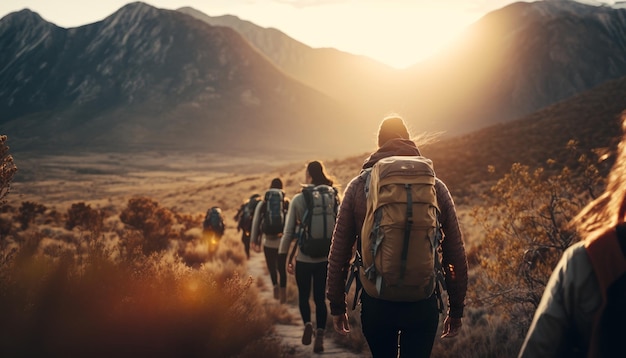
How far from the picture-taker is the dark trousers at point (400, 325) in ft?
8.21

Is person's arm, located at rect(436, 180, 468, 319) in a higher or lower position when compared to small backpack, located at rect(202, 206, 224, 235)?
higher

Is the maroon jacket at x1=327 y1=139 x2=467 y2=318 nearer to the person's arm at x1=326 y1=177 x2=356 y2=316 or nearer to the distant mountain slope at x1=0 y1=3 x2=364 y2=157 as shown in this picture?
the person's arm at x1=326 y1=177 x2=356 y2=316

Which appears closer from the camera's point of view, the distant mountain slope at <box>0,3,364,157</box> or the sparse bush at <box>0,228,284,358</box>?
the sparse bush at <box>0,228,284,358</box>

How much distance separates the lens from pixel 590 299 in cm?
126

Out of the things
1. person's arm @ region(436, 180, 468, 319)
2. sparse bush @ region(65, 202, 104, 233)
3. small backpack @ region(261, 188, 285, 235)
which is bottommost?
sparse bush @ region(65, 202, 104, 233)

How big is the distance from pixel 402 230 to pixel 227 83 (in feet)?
480

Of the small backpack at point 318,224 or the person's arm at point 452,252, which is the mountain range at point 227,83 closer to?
the small backpack at point 318,224

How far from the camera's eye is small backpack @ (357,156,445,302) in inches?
91.7

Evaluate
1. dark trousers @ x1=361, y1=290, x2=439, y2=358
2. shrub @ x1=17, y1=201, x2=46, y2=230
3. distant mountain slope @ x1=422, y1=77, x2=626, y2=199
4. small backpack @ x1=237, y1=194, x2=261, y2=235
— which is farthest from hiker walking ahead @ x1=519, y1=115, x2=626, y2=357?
distant mountain slope @ x1=422, y1=77, x2=626, y2=199

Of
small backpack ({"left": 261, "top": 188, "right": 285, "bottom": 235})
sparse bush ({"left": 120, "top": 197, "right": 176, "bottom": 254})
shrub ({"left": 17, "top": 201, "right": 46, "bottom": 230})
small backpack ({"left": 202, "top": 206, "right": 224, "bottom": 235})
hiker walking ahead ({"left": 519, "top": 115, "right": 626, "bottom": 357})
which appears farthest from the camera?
shrub ({"left": 17, "top": 201, "right": 46, "bottom": 230})

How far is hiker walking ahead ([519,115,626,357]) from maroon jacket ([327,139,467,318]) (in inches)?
52.4

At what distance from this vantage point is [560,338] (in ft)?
4.33

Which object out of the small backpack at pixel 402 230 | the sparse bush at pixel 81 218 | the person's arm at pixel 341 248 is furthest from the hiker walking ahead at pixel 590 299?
the sparse bush at pixel 81 218

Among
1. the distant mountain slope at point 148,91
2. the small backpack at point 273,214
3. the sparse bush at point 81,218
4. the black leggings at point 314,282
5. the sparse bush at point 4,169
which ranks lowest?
the sparse bush at point 81,218
